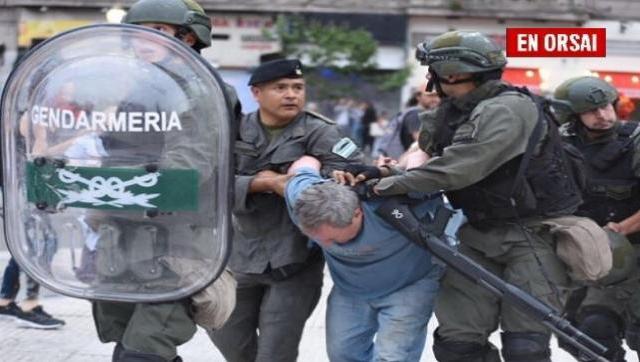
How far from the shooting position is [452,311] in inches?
147

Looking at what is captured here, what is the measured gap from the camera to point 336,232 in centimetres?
355

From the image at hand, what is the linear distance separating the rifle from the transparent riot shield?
671 millimetres


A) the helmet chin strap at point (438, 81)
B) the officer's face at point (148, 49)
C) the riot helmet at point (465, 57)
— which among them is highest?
the officer's face at point (148, 49)

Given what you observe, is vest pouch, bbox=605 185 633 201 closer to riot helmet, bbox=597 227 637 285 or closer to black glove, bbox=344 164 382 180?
riot helmet, bbox=597 227 637 285

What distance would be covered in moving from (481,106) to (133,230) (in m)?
1.26

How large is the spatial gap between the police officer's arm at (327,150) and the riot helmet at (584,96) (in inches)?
46.4

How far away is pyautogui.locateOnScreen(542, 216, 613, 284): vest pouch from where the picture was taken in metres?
3.67

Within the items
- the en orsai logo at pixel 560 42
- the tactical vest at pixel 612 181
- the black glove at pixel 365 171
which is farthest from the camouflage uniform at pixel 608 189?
the black glove at pixel 365 171

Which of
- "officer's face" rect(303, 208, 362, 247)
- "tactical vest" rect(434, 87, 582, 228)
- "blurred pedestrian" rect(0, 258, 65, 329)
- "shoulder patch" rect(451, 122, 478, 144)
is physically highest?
"shoulder patch" rect(451, 122, 478, 144)

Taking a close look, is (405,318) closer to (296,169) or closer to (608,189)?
(296,169)

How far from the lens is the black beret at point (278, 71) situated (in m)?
4.00

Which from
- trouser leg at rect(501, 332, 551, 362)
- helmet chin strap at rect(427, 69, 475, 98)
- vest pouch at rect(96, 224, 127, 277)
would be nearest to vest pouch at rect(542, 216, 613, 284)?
trouser leg at rect(501, 332, 551, 362)

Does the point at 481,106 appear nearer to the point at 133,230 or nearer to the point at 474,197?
the point at 474,197

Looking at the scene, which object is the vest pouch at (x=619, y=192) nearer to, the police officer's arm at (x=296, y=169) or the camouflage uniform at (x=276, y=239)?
the camouflage uniform at (x=276, y=239)
